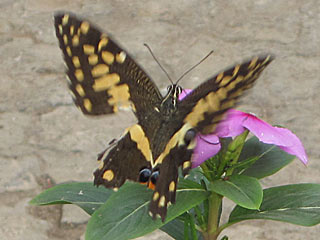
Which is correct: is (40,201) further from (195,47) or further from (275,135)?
(195,47)

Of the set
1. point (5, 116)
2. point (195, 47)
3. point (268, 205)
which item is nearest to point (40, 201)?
point (268, 205)

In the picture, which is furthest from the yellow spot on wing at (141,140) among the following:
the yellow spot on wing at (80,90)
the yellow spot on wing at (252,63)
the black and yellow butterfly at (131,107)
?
the yellow spot on wing at (252,63)

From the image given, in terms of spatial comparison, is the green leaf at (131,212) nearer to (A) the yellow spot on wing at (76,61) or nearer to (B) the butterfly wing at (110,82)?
(B) the butterfly wing at (110,82)

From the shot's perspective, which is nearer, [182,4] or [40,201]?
[40,201]

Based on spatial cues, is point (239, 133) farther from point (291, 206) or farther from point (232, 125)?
point (291, 206)

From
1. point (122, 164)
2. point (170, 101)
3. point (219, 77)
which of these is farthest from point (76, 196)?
point (219, 77)
